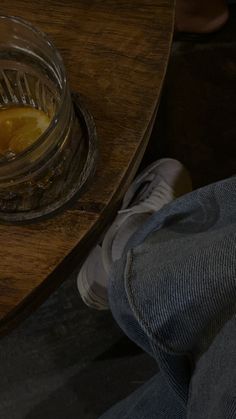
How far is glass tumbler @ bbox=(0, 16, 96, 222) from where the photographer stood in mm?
445

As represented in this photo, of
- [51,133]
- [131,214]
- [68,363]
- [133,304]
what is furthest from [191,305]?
[68,363]

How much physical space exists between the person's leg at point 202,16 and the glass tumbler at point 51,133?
69 cm

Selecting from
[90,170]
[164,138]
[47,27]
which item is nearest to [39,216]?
[90,170]

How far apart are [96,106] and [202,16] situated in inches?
27.8

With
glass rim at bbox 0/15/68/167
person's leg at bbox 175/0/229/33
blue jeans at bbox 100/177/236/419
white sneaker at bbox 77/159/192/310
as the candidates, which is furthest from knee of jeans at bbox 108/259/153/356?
person's leg at bbox 175/0/229/33

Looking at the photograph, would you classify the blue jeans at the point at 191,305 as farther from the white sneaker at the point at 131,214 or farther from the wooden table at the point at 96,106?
the white sneaker at the point at 131,214

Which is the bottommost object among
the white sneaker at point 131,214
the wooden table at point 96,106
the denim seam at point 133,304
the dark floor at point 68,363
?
the dark floor at point 68,363

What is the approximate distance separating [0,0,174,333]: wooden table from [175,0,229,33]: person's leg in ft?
2.04

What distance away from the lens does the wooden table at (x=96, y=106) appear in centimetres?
49

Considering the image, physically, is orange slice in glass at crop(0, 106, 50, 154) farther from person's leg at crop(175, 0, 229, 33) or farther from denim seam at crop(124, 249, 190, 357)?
person's leg at crop(175, 0, 229, 33)

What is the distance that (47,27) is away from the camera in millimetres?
560

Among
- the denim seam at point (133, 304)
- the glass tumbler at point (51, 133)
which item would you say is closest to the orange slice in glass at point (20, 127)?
the glass tumbler at point (51, 133)

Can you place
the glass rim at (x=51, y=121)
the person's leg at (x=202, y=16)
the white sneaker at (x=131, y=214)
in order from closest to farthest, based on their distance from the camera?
the glass rim at (x=51, y=121)
the white sneaker at (x=131, y=214)
the person's leg at (x=202, y=16)

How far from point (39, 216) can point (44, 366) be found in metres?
0.57
